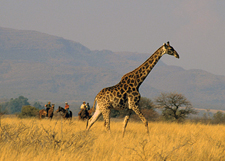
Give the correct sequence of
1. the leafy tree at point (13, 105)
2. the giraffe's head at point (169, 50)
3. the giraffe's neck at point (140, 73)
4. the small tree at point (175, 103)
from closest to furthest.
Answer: the giraffe's neck at point (140, 73)
the giraffe's head at point (169, 50)
the small tree at point (175, 103)
the leafy tree at point (13, 105)

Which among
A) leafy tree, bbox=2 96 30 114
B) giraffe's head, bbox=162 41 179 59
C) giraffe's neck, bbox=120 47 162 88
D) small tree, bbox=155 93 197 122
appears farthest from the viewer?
leafy tree, bbox=2 96 30 114

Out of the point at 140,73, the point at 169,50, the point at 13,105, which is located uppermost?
the point at 169,50

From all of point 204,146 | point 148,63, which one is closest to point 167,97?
point 148,63

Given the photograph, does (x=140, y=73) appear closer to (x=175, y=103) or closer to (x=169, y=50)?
(x=169, y=50)

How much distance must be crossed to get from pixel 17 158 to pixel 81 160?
1351mm

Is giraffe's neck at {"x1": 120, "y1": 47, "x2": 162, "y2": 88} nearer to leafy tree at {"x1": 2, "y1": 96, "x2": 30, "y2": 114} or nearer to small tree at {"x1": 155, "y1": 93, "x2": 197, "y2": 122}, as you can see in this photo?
small tree at {"x1": 155, "y1": 93, "x2": 197, "y2": 122}

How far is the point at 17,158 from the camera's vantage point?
7098mm

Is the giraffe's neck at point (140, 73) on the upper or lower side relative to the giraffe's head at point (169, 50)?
lower

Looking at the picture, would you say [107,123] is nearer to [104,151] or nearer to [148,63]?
[148,63]

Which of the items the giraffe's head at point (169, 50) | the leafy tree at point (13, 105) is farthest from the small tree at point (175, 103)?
the leafy tree at point (13, 105)

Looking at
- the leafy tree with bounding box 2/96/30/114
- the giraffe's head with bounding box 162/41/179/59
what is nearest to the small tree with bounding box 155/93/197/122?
the giraffe's head with bounding box 162/41/179/59

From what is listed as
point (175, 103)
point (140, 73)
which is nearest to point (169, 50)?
point (140, 73)

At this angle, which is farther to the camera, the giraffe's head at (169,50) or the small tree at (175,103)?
the small tree at (175,103)

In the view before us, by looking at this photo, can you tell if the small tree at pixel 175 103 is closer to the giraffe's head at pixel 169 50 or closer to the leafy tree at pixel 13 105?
the giraffe's head at pixel 169 50
